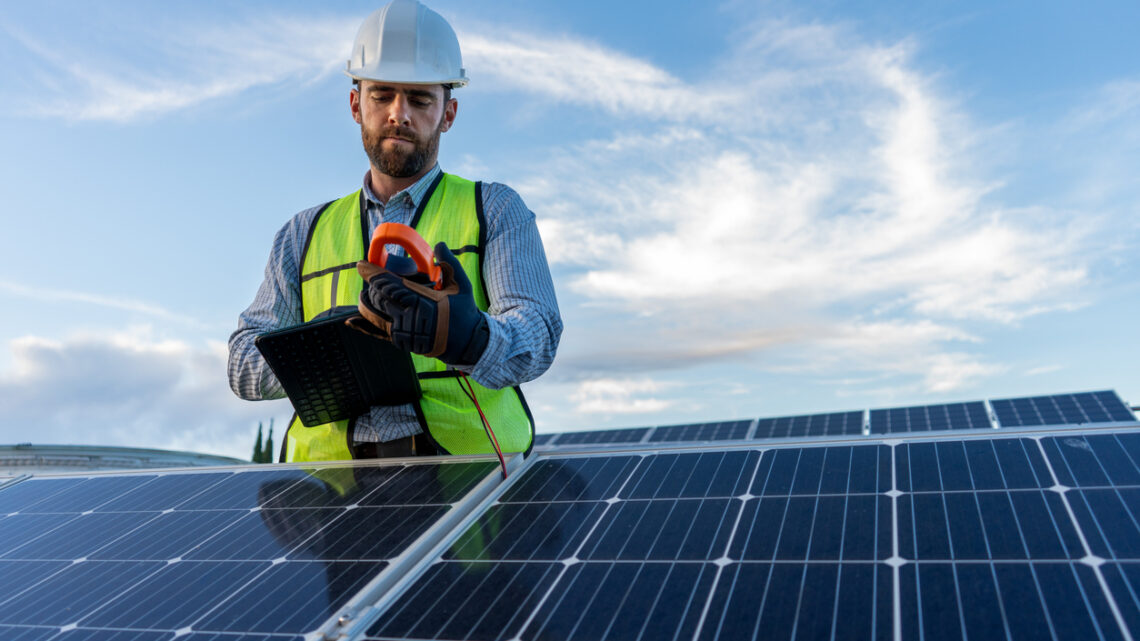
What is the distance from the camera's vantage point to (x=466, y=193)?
4.47 metres

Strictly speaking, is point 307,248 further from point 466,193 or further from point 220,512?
point 220,512

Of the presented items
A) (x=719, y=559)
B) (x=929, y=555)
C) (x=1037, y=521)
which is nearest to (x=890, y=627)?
(x=929, y=555)

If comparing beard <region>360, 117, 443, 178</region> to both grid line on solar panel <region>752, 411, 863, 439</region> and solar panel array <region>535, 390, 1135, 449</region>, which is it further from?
grid line on solar panel <region>752, 411, 863, 439</region>

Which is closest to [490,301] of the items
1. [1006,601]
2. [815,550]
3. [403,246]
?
[403,246]

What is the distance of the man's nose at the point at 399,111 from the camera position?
4293 mm

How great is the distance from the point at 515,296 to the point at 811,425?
1264 centimetres

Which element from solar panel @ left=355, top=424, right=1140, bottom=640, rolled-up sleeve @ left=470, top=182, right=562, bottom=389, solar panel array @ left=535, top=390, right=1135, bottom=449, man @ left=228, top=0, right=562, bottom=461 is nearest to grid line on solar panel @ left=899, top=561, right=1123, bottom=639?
solar panel @ left=355, top=424, right=1140, bottom=640

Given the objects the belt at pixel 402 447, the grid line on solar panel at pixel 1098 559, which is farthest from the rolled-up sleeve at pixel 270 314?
the grid line on solar panel at pixel 1098 559

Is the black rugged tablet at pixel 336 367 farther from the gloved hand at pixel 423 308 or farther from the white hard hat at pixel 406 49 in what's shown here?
the white hard hat at pixel 406 49

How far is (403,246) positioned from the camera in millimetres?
3059

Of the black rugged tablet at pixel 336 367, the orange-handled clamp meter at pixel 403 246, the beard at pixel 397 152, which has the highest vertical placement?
the beard at pixel 397 152

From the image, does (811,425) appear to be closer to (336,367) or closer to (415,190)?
(415,190)

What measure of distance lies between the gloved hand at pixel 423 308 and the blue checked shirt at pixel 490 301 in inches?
14.4

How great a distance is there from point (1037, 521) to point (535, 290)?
7.41ft
